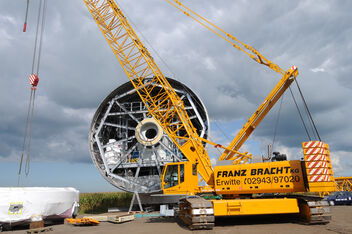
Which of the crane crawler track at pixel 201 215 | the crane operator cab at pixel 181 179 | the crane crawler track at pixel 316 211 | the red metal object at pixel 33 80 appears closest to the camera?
the crane crawler track at pixel 201 215

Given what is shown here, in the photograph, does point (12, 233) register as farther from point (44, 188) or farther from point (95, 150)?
point (95, 150)

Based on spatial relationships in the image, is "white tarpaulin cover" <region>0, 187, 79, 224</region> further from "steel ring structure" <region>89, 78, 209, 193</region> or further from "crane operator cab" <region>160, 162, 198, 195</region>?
"steel ring structure" <region>89, 78, 209, 193</region>

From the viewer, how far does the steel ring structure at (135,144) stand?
23891 millimetres

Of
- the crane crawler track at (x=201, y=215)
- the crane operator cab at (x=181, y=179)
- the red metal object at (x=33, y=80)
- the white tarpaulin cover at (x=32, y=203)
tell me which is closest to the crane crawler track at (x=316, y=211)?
the crane crawler track at (x=201, y=215)

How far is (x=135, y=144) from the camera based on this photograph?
25.8 metres

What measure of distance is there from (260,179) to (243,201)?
5.11ft

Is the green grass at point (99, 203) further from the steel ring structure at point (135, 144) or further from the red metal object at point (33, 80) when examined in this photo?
the red metal object at point (33, 80)

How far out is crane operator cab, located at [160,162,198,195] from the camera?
14.2 meters

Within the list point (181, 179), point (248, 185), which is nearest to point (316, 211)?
point (248, 185)

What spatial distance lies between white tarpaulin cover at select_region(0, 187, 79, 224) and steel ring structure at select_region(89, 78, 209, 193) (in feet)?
28.7

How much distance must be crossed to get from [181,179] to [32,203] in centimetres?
765

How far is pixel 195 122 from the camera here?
26.5 metres

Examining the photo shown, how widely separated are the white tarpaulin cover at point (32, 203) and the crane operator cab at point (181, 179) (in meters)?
5.84

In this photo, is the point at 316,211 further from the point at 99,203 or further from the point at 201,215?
the point at 99,203
